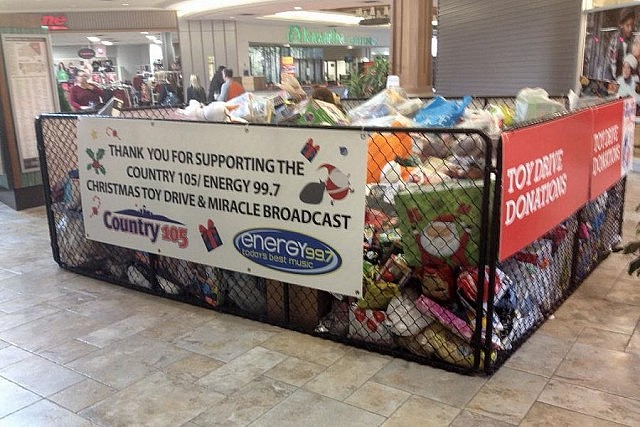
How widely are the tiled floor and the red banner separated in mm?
571

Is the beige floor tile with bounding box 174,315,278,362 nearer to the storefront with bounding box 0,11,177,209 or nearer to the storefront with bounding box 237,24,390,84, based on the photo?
the storefront with bounding box 0,11,177,209

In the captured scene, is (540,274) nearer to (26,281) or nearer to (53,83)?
(26,281)

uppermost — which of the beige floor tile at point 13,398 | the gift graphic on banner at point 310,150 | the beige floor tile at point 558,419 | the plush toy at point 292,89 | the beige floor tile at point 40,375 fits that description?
the plush toy at point 292,89

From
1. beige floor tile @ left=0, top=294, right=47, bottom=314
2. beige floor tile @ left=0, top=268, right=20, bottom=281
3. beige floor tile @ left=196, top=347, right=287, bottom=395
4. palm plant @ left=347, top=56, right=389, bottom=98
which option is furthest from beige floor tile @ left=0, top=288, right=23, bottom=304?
palm plant @ left=347, top=56, right=389, bottom=98

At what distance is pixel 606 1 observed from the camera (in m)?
7.36

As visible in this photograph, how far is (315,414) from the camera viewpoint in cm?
225

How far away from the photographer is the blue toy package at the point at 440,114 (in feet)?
10.7

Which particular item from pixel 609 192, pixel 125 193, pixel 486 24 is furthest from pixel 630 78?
pixel 125 193

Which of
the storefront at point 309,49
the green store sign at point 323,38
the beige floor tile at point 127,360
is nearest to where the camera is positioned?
the beige floor tile at point 127,360

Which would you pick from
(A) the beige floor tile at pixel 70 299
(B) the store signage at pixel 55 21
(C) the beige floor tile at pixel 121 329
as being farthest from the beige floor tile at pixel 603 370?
(B) the store signage at pixel 55 21

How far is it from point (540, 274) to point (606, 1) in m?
5.83

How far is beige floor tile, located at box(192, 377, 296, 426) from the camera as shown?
2221 millimetres

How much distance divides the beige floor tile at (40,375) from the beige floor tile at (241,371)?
596mm

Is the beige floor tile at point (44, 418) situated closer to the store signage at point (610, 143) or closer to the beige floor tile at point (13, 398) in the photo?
the beige floor tile at point (13, 398)
